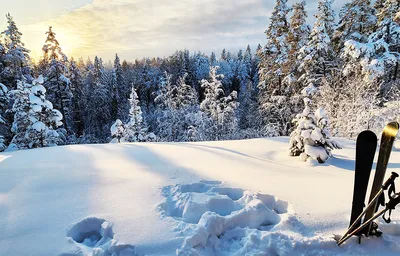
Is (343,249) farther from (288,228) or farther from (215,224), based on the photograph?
(215,224)

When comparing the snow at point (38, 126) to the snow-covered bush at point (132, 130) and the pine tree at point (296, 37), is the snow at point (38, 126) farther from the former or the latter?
the pine tree at point (296, 37)

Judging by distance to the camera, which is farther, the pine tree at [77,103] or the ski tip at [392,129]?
the pine tree at [77,103]

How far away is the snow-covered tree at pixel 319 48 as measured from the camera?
1516cm

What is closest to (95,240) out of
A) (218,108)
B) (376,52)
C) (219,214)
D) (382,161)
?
(219,214)

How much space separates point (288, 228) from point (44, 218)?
286 cm

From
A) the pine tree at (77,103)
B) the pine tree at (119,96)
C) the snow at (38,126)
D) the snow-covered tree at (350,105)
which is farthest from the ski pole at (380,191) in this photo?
the pine tree at (119,96)

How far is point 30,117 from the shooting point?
41.2 feet

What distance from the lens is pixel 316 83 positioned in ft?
54.7

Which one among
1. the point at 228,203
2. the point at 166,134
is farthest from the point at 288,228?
the point at 166,134

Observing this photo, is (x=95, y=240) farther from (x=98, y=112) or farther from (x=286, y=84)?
(x=98, y=112)

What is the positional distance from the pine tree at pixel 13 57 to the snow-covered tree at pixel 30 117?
6.11m

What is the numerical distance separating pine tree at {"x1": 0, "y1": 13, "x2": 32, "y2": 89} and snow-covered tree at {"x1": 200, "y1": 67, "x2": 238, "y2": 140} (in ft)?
45.0

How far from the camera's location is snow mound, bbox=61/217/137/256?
237 cm

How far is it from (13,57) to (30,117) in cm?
841
